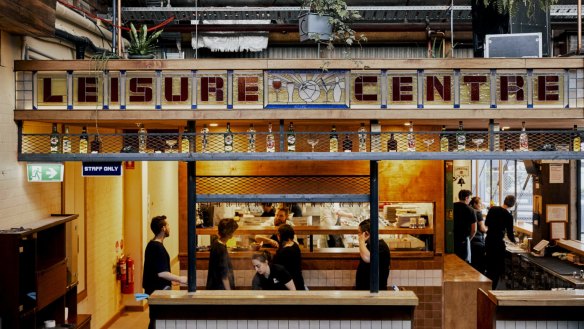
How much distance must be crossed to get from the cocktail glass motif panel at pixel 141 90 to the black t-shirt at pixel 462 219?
607 cm

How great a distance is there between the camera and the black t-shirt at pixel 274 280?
6.50 m

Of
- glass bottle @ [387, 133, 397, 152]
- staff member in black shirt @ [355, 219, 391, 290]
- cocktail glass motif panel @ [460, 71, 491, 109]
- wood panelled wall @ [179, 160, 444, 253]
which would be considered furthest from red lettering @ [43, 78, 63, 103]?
cocktail glass motif panel @ [460, 71, 491, 109]

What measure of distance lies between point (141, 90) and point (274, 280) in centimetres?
248

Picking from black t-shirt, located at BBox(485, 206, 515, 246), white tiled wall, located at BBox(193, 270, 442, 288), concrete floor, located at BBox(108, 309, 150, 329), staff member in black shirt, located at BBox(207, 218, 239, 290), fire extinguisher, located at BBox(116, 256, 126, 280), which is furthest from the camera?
black t-shirt, located at BBox(485, 206, 515, 246)

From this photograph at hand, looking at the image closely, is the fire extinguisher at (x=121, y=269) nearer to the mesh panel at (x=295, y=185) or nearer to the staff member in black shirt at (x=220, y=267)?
the mesh panel at (x=295, y=185)

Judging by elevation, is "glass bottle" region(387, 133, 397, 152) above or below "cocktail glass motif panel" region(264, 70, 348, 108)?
below

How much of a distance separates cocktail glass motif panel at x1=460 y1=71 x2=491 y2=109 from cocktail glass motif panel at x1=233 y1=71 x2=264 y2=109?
2.10 metres

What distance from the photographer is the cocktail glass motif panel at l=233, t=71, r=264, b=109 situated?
6.24m

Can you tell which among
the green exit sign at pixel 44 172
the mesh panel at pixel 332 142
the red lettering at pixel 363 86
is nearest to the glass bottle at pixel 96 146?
the mesh panel at pixel 332 142

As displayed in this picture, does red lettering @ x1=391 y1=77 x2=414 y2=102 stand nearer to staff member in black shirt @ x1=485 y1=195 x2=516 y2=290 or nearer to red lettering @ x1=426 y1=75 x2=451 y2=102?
red lettering @ x1=426 y1=75 x2=451 y2=102

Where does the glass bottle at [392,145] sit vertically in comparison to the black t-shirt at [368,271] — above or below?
above

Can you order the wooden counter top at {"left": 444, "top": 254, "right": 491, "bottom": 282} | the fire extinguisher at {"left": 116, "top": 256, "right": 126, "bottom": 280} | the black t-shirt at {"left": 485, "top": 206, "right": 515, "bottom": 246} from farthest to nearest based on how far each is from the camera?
the black t-shirt at {"left": 485, "top": 206, "right": 515, "bottom": 246} → the fire extinguisher at {"left": 116, "top": 256, "right": 126, "bottom": 280} → the wooden counter top at {"left": 444, "top": 254, "right": 491, "bottom": 282}

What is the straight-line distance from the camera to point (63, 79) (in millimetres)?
6324

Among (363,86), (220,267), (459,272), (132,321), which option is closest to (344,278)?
(459,272)
